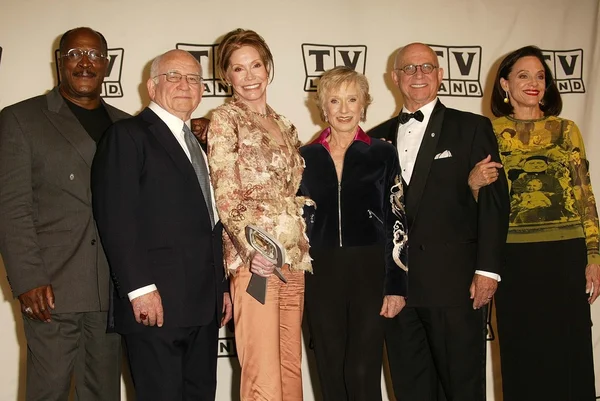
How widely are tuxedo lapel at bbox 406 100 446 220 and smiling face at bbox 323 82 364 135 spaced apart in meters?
0.38

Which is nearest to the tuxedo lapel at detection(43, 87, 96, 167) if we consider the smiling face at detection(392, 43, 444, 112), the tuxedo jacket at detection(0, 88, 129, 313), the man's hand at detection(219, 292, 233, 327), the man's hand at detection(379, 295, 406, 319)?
the tuxedo jacket at detection(0, 88, 129, 313)

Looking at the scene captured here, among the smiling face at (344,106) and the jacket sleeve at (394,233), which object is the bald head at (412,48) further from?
the jacket sleeve at (394,233)

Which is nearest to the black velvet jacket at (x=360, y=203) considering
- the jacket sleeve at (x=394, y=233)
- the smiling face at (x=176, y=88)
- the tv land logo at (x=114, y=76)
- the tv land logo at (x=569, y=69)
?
the jacket sleeve at (x=394, y=233)

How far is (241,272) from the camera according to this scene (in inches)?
97.6

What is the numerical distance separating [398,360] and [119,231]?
4.63ft

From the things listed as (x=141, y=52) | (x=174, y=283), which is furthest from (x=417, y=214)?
(x=141, y=52)

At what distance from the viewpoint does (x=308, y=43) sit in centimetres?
412

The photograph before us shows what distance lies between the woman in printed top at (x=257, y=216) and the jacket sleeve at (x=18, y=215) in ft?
2.57

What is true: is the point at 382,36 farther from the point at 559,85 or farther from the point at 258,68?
the point at 258,68

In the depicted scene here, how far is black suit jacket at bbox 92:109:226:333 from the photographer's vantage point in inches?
93.7

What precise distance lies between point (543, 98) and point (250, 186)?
5.54 ft

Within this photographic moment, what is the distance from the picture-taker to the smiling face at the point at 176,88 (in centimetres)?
261

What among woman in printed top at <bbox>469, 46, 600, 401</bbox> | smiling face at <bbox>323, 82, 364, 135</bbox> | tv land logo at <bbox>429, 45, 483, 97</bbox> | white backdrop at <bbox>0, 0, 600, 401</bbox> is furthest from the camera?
tv land logo at <bbox>429, 45, 483, 97</bbox>

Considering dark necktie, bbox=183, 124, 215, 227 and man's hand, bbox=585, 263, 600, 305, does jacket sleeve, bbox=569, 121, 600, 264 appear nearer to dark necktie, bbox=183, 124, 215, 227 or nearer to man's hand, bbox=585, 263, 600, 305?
man's hand, bbox=585, 263, 600, 305
